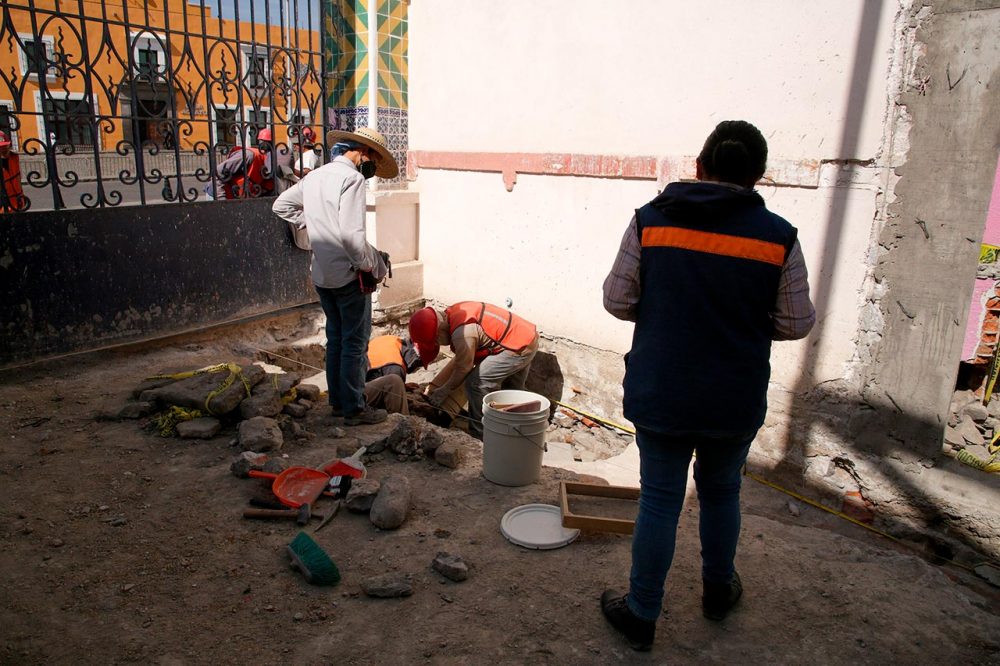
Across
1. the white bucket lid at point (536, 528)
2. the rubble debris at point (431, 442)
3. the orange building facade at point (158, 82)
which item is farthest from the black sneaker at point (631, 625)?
the orange building facade at point (158, 82)

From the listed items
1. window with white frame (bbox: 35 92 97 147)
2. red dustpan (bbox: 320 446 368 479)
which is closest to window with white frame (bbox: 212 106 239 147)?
window with white frame (bbox: 35 92 97 147)

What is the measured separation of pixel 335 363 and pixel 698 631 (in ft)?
9.18

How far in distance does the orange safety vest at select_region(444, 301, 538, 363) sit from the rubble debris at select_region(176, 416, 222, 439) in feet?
6.00

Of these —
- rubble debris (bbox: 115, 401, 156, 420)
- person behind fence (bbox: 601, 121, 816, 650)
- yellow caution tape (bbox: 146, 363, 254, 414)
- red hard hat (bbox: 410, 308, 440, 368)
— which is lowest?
rubble debris (bbox: 115, 401, 156, 420)

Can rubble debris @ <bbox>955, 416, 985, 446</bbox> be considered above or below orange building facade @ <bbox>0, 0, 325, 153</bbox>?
below

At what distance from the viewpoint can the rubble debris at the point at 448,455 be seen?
3939 mm

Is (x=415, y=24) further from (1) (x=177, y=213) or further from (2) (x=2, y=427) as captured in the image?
(2) (x=2, y=427)

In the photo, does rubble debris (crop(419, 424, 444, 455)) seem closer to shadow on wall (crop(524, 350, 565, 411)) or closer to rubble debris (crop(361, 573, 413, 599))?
rubble debris (crop(361, 573, 413, 599))

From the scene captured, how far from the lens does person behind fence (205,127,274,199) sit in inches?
226

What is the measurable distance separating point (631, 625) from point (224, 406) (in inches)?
113

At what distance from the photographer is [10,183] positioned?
15.1 ft

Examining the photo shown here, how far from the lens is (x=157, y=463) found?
3.74 meters

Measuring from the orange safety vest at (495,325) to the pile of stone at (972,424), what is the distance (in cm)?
289

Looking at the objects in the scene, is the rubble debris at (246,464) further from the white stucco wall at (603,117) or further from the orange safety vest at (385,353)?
the white stucco wall at (603,117)
